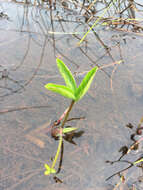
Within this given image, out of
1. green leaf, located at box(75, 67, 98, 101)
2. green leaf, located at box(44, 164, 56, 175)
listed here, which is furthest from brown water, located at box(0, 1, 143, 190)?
green leaf, located at box(75, 67, 98, 101)

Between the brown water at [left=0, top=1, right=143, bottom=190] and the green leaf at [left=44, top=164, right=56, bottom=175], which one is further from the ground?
the brown water at [left=0, top=1, right=143, bottom=190]

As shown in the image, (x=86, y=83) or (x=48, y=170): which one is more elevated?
(x=86, y=83)

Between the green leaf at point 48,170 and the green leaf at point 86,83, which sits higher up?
the green leaf at point 86,83

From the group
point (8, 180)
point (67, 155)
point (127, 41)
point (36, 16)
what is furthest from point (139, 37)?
point (8, 180)

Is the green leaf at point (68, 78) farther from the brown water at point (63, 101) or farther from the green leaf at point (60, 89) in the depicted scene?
the brown water at point (63, 101)

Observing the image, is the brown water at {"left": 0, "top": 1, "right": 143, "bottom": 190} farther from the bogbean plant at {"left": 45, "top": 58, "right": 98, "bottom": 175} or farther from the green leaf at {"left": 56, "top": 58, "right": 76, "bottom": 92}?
the green leaf at {"left": 56, "top": 58, "right": 76, "bottom": 92}

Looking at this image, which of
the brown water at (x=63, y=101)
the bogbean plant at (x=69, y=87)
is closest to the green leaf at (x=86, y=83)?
the bogbean plant at (x=69, y=87)

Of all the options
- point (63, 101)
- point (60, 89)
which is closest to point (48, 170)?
point (60, 89)

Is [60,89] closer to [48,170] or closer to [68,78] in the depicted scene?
[68,78]

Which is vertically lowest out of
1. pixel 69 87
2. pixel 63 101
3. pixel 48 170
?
pixel 48 170
